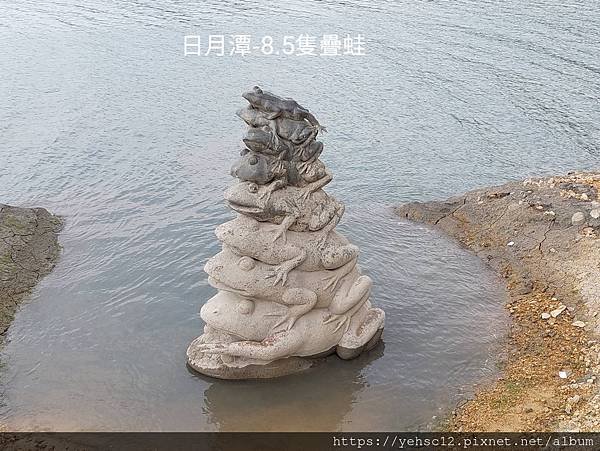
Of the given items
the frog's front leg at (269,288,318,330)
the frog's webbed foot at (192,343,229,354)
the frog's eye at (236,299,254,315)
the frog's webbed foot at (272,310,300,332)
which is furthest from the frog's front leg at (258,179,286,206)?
the frog's webbed foot at (192,343,229,354)

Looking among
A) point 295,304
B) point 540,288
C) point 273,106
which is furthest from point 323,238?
point 540,288

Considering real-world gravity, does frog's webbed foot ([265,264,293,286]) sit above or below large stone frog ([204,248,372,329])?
above

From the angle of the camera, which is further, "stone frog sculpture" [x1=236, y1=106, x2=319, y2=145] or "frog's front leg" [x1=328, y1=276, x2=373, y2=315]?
"frog's front leg" [x1=328, y1=276, x2=373, y2=315]

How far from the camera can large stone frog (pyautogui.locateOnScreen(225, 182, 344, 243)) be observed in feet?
31.3

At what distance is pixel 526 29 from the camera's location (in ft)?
83.7

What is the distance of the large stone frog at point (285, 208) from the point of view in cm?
955

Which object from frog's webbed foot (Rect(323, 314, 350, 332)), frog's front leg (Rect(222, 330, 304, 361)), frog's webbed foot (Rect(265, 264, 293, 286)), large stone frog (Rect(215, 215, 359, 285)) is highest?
large stone frog (Rect(215, 215, 359, 285))

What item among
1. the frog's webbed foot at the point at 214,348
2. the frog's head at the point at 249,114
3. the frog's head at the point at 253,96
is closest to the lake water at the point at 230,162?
the frog's webbed foot at the point at 214,348

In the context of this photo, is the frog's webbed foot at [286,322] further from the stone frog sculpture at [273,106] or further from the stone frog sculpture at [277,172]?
the stone frog sculpture at [273,106]

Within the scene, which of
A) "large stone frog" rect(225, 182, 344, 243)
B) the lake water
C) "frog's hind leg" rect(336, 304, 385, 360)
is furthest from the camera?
"frog's hind leg" rect(336, 304, 385, 360)

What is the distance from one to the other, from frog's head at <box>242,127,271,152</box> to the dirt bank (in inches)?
175

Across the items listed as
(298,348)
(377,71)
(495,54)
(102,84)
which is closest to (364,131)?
(377,71)

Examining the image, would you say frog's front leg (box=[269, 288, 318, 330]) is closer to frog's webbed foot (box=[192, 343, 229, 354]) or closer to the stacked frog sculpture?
the stacked frog sculpture

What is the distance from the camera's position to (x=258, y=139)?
9.34 m
